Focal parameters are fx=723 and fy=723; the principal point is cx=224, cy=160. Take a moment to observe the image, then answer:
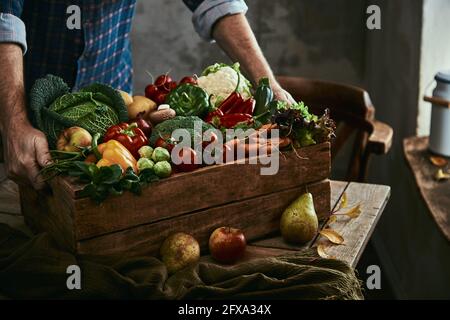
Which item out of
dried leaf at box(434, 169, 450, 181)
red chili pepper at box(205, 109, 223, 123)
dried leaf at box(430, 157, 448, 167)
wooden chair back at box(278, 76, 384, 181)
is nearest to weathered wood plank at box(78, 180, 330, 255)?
red chili pepper at box(205, 109, 223, 123)

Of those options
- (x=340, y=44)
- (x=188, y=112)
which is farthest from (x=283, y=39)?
(x=188, y=112)

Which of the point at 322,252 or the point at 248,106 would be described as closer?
the point at 322,252

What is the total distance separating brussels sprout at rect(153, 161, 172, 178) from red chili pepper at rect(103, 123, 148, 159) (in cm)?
10

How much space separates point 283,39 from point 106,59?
1.94 meters

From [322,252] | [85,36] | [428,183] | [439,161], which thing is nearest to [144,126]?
[322,252]

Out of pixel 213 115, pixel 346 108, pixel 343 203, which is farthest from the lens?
pixel 346 108

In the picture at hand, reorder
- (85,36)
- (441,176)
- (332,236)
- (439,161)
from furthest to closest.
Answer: (439,161), (441,176), (85,36), (332,236)

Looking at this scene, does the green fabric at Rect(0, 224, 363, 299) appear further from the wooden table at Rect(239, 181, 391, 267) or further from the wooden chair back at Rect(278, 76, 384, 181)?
the wooden chair back at Rect(278, 76, 384, 181)

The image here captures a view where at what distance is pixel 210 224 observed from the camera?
187 centimetres

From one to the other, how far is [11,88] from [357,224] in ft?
3.44

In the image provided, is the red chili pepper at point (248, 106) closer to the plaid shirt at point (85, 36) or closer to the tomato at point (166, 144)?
the tomato at point (166, 144)

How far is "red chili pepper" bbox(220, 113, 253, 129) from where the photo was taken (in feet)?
6.43

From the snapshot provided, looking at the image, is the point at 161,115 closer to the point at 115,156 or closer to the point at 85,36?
the point at 115,156

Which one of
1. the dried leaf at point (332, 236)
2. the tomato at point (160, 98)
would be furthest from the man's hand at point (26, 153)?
the dried leaf at point (332, 236)
